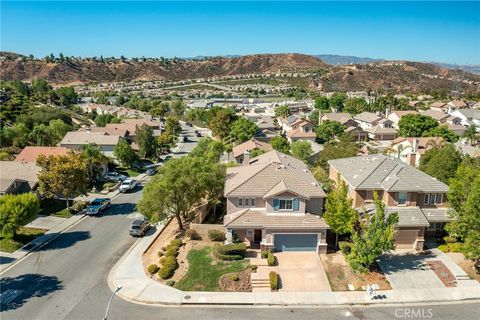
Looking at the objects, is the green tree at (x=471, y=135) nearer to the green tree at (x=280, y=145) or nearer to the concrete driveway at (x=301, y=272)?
the green tree at (x=280, y=145)

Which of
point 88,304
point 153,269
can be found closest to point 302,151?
point 153,269

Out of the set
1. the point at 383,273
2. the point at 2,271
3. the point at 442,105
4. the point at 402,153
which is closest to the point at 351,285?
the point at 383,273

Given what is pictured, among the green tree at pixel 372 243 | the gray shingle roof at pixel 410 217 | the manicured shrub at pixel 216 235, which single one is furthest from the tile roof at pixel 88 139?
the green tree at pixel 372 243

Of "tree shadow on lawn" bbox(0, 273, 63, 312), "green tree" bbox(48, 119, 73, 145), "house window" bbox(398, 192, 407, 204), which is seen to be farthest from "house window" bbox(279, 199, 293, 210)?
"green tree" bbox(48, 119, 73, 145)

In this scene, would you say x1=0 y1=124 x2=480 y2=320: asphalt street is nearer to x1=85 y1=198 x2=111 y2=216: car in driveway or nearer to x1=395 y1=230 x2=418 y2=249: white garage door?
x1=395 y1=230 x2=418 y2=249: white garage door

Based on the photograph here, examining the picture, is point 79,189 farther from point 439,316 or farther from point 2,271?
point 439,316
